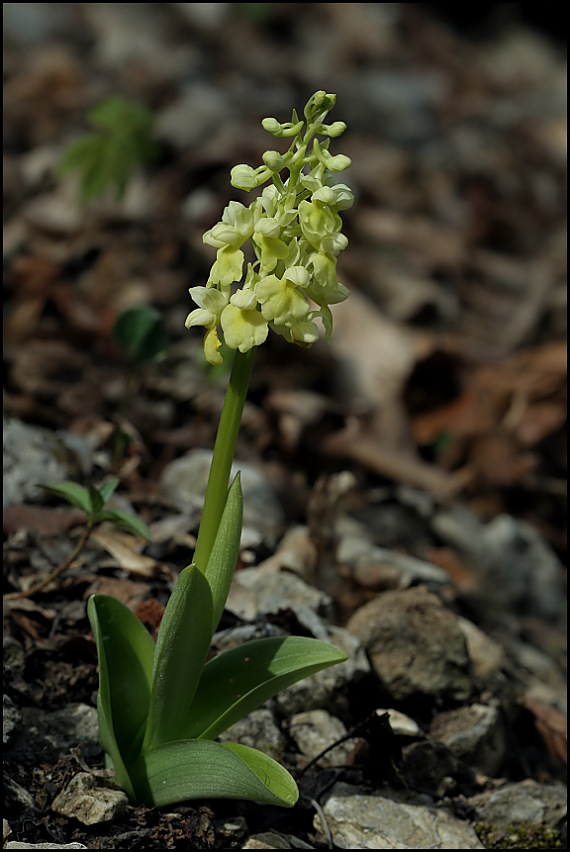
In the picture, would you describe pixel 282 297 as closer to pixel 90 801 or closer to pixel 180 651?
pixel 180 651

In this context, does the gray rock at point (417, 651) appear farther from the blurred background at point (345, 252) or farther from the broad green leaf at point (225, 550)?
the blurred background at point (345, 252)

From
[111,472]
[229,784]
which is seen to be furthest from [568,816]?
[111,472]

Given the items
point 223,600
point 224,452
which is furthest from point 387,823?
point 224,452

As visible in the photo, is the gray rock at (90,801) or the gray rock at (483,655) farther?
the gray rock at (483,655)

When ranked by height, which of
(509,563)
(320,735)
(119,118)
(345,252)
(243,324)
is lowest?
(320,735)

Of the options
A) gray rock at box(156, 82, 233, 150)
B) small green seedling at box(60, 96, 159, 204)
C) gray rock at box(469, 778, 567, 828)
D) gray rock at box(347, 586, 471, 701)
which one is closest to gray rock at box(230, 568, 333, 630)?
gray rock at box(347, 586, 471, 701)

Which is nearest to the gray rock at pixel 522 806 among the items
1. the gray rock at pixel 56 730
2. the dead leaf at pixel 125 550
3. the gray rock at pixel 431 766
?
the gray rock at pixel 431 766

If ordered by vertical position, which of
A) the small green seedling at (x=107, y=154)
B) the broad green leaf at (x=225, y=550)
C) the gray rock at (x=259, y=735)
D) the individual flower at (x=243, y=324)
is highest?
the small green seedling at (x=107, y=154)
